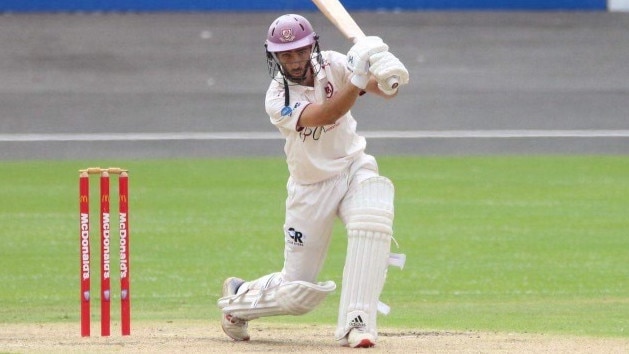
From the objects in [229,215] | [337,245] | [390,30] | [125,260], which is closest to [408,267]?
[337,245]

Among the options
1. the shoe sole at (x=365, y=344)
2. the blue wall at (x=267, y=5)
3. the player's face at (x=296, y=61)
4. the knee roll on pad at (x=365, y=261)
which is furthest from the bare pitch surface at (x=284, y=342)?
the blue wall at (x=267, y=5)

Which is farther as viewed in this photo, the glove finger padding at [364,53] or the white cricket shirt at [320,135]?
the white cricket shirt at [320,135]

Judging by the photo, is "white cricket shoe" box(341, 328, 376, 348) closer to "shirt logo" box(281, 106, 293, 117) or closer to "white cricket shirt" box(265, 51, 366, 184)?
"white cricket shirt" box(265, 51, 366, 184)

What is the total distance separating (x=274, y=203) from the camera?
13781 millimetres

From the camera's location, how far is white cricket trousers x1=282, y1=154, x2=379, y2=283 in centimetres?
713

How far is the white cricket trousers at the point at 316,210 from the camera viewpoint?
713cm

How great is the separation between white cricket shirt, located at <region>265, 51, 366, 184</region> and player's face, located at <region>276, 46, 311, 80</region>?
8 cm

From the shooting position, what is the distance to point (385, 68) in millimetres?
6453

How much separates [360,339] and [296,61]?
54.2 inches

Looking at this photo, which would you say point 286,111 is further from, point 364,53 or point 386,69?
point 386,69

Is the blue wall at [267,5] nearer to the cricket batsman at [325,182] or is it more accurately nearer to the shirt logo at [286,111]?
the cricket batsman at [325,182]

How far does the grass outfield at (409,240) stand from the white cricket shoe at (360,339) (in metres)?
1.24

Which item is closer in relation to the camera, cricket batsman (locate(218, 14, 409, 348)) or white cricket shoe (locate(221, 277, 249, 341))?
cricket batsman (locate(218, 14, 409, 348))

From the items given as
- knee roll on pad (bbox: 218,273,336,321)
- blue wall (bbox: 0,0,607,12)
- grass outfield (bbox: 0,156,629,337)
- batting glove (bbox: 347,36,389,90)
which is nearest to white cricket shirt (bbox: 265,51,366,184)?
batting glove (bbox: 347,36,389,90)
